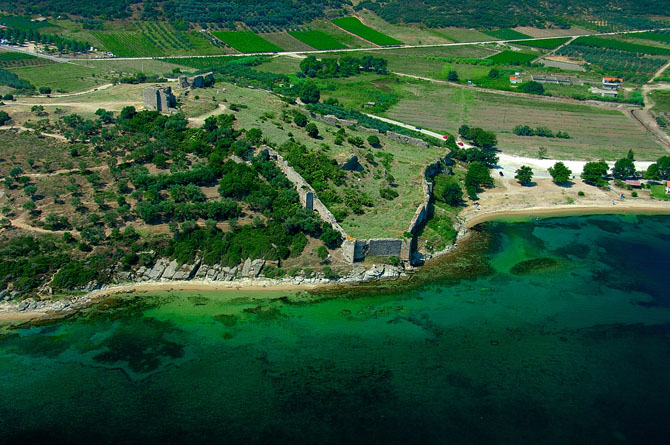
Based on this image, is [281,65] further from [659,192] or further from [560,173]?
[659,192]

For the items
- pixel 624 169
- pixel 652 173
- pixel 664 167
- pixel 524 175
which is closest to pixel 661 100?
pixel 664 167

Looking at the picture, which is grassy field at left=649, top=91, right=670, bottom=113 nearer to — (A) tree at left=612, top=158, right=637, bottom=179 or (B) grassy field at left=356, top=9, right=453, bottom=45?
(A) tree at left=612, top=158, right=637, bottom=179

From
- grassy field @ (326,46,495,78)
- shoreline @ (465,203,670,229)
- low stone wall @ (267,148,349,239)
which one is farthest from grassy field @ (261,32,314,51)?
shoreline @ (465,203,670,229)

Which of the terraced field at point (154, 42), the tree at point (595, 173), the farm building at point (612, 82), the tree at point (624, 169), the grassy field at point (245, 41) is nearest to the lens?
the tree at point (595, 173)

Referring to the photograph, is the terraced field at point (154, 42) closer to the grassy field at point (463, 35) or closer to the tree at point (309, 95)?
the tree at point (309, 95)

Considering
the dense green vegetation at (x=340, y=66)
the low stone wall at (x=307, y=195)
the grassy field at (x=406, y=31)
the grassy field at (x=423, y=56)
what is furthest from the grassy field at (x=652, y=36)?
the low stone wall at (x=307, y=195)
